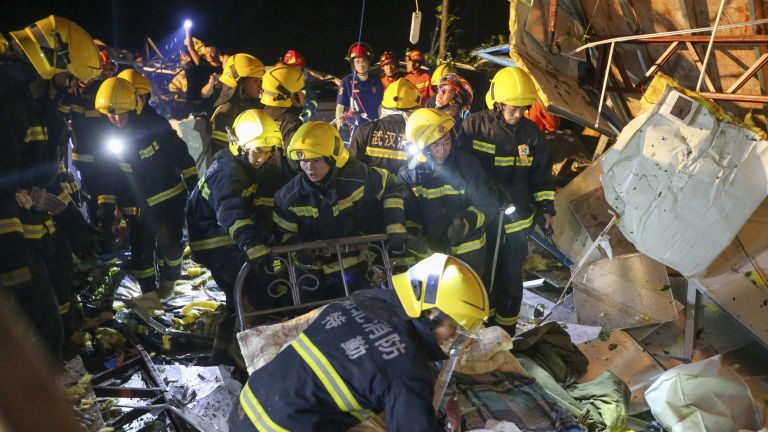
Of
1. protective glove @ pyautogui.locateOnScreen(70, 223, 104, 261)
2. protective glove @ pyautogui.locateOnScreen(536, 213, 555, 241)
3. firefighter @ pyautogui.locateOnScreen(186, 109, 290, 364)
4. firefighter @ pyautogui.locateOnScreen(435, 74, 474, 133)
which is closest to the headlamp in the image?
protective glove @ pyautogui.locateOnScreen(70, 223, 104, 261)

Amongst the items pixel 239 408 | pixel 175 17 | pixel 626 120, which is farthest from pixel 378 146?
pixel 175 17

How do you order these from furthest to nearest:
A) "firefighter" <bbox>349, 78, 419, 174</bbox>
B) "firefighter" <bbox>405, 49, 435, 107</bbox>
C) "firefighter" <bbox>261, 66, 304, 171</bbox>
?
"firefighter" <bbox>405, 49, 435, 107</bbox> → "firefighter" <bbox>261, 66, 304, 171</bbox> → "firefighter" <bbox>349, 78, 419, 174</bbox>

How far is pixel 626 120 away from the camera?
5.71 m

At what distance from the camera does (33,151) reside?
4.05m

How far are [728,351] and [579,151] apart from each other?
300cm

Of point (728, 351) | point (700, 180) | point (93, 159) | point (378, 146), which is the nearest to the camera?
point (700, 180)

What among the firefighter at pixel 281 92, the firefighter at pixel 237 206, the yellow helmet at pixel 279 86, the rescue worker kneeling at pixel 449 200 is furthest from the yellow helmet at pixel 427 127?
the yellow helmet at pixel 279 86

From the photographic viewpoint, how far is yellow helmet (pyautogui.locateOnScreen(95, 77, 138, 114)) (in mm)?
4859

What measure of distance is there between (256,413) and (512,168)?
120 inches

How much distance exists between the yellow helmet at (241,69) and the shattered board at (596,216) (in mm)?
3341

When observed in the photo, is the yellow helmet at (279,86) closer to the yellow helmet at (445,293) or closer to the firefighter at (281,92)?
the firefighter at (281,92)

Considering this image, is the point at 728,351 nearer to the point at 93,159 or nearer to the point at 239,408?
the point at 239,408

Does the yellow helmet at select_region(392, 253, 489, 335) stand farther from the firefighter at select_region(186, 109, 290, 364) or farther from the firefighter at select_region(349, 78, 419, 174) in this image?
the firefighter at select_region(349, 78, 419, 174)

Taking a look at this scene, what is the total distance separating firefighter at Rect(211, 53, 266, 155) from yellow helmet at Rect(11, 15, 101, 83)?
55.9 inches
